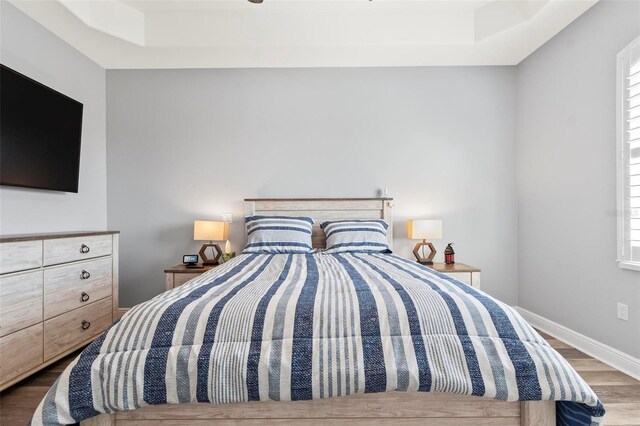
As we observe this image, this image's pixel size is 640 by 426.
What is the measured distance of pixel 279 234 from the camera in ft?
9.73

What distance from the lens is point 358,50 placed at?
3139 mm

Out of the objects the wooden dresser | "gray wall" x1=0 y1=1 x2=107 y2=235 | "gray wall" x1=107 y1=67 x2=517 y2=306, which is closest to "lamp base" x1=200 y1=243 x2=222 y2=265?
"gray wall" x1=107 y1=67 x2=517 y2=306

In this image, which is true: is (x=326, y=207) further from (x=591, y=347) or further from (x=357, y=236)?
(x=591, y=347)

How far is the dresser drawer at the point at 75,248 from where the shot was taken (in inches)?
86.6

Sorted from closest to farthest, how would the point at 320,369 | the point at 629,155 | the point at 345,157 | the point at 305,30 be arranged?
the point at 320,369
the point at 629,155
the point at 305,30
the point at 345,157

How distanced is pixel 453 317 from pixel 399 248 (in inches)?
90.4

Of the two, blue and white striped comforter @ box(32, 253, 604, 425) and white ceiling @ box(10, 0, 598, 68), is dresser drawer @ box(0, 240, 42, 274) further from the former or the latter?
white ceiling @ box(10, 0, 598, 68)

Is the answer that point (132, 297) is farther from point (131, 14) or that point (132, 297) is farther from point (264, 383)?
point (264, 383)

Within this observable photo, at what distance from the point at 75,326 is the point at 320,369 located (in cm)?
223

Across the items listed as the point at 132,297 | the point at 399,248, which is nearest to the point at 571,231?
the point at 399,248

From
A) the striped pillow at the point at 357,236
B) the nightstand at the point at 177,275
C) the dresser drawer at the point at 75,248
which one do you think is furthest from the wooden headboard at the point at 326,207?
the dresser drawer at the point at 75,248

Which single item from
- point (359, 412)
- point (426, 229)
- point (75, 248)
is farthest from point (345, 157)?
point (359, 412)

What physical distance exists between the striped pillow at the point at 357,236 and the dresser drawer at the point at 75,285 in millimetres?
1849

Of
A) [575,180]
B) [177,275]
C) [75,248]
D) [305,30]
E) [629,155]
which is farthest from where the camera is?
[305,30]
